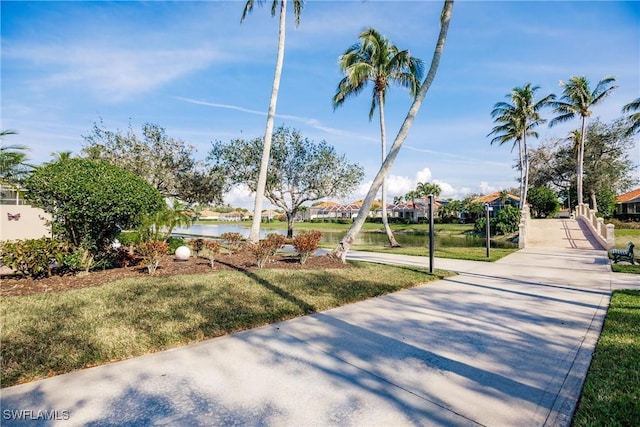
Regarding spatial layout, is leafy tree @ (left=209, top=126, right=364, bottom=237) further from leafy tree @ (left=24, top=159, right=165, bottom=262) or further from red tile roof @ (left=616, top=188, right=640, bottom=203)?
red tile roof @ (left=616, top=188, right=640, bottom=203)

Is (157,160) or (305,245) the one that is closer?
(305,245)

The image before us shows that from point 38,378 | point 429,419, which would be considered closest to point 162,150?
point 38,378

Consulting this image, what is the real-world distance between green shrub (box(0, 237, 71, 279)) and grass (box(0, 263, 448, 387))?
1243mm

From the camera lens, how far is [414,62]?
16000mm

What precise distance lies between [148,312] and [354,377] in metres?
3.30

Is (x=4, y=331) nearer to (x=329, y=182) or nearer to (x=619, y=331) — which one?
(x=619, y=331)

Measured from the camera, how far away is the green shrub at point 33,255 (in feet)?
20.6

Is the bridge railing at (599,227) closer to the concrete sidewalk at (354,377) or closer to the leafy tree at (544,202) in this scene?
the leafy tree at (544,202)

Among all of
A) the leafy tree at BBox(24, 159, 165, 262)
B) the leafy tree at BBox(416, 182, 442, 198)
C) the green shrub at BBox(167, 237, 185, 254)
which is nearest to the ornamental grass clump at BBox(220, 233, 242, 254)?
the green shrub at BBox(167, 237, 185, 254)

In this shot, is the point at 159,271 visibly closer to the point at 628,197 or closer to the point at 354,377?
the point at 354,377

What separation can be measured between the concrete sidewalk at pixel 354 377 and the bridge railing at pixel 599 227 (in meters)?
14.1

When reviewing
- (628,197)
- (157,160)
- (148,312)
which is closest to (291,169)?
(157,160)

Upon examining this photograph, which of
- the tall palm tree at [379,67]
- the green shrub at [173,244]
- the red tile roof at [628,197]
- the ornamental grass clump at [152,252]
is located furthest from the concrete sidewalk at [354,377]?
the red tile roof at [628,197]

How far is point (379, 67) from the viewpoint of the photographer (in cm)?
1656
